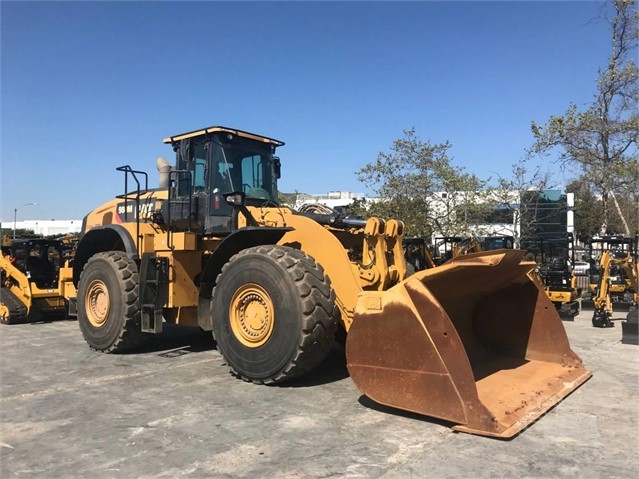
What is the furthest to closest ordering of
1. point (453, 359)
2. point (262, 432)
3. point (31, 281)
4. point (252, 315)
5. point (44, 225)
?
point (44, 225)
point (31, 281)
point (252, 315)
point (262, 432)
point (453, 359)

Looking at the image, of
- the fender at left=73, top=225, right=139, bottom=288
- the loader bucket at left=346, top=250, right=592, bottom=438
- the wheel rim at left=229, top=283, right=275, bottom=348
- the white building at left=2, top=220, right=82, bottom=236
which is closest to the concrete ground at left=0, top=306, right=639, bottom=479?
the loader bucket at left=346, top=250, right=592, bottom=438

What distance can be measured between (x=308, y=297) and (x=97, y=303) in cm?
414

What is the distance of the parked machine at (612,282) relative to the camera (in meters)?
11.1

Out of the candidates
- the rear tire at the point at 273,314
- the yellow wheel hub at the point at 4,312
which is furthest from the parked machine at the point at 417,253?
the yellow wheel hub at the point at 4,312

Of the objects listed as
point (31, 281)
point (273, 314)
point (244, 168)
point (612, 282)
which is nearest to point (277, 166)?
point (244, 168)

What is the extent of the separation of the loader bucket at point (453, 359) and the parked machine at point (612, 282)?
5.97m

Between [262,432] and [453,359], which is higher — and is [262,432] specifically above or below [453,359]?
below

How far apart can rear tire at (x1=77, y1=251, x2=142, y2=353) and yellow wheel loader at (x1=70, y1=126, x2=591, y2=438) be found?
2 centimetres

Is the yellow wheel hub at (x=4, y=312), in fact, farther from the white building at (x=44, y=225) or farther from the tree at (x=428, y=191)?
the white building at (x=44, y=225)

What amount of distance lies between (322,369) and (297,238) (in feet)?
5.37

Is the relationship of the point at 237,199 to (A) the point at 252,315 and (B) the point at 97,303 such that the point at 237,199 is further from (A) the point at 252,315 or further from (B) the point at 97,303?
(B) the point at 97,303

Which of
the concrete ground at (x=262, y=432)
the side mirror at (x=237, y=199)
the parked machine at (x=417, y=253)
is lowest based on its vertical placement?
the concrete ground at (x=262, y=432)

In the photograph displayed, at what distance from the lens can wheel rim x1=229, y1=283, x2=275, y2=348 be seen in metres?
5.55

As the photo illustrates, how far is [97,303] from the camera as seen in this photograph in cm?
783
